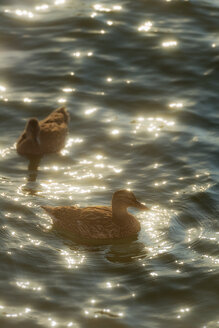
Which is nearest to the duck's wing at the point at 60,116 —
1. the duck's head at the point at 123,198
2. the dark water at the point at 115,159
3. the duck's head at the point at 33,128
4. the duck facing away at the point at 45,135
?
the duck facing away at the point at 45,135

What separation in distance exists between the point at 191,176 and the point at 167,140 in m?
1.67

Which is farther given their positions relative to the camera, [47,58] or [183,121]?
[47,58]

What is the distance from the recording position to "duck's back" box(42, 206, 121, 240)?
1367 centimetres

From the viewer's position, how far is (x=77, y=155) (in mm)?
16703

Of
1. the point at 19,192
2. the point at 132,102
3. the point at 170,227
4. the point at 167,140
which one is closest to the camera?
the point at 170,227

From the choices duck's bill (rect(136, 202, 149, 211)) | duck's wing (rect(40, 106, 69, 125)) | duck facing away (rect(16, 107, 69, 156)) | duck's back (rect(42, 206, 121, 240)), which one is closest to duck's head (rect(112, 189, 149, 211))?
duck's bill (rect(136, 202, 149, 211))

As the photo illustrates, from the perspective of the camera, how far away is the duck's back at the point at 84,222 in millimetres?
13672

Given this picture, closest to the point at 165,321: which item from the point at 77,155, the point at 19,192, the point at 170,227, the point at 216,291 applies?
the point at 216,291

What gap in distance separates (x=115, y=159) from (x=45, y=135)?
1.97 meters

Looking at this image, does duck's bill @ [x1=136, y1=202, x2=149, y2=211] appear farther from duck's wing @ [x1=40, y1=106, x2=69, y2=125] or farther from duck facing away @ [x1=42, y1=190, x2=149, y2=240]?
duck's wing @ [x1=40, y1=106, x2=69, y2=125]

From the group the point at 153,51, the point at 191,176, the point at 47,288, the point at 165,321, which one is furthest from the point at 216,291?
the point at 153,51

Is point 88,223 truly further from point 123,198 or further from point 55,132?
point 55,132

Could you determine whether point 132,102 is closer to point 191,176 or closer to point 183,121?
point 183,121

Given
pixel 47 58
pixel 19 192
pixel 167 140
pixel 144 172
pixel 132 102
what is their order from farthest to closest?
pixel 47 58, pixel 132 102, pixel 167 140, pixel 144 172, pixel 19 192
